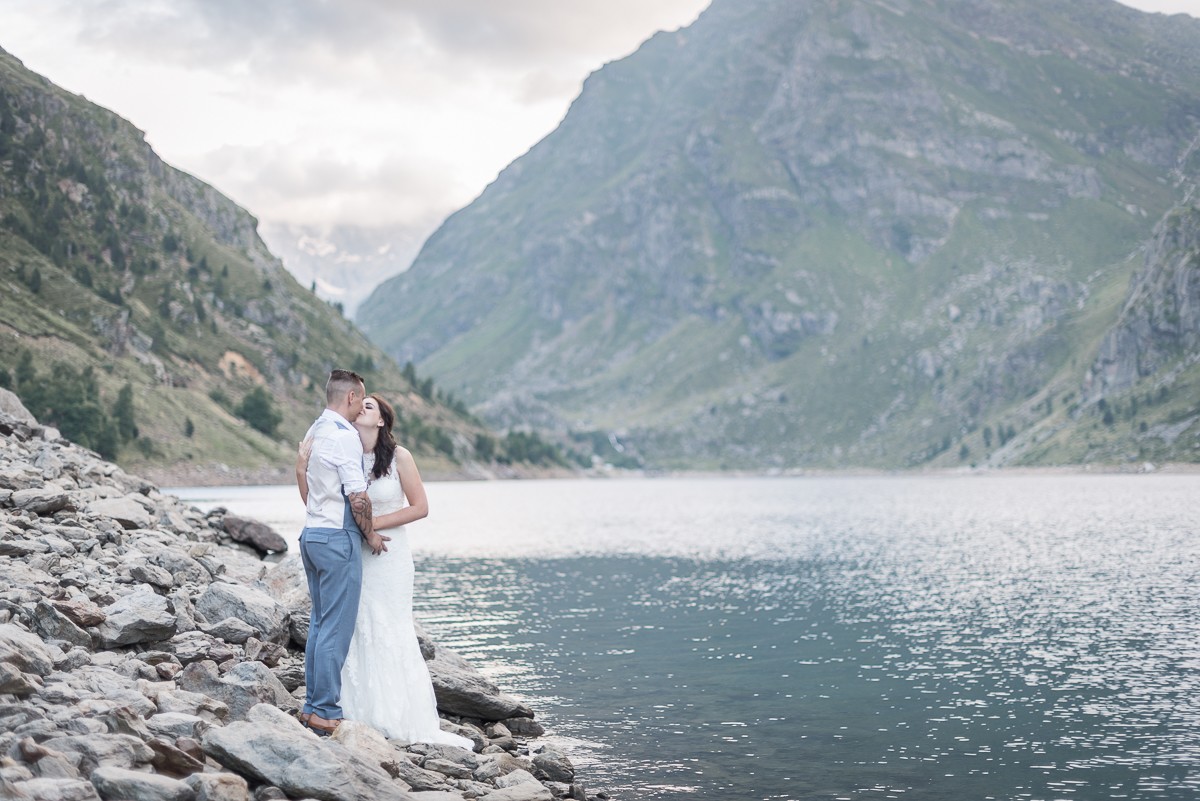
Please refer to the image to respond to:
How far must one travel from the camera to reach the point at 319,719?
739 inches

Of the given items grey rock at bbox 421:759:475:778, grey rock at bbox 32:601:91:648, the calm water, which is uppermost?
grey rock at bbox 32:601:91:648

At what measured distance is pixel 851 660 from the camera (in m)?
38.8

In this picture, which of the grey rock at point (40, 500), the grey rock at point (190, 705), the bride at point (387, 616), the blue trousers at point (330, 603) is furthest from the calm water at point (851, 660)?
the grey rock at point (40, 500)

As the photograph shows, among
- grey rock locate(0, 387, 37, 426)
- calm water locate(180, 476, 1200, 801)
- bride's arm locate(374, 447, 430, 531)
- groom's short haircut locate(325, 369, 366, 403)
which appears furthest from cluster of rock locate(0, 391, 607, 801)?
grey rock locate(0, 387, 37, 426)

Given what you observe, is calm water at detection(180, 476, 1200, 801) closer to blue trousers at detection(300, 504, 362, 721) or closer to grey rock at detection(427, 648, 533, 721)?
grey rock at detection(427, 648, 533, 721)

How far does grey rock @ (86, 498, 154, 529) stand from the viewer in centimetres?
3500

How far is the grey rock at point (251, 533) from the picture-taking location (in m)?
57.8

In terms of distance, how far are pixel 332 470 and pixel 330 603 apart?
2.48m

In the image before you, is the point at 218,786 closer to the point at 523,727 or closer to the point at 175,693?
the point at 175,693

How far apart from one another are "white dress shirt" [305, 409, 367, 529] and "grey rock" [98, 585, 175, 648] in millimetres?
5882

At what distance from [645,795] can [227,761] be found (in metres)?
9.89

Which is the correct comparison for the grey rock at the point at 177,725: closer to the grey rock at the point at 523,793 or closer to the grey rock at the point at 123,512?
the grey rock at the point at 523,793

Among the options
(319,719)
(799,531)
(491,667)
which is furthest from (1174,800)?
(799,531)

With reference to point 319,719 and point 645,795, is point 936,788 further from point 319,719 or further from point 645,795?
point 319,719
